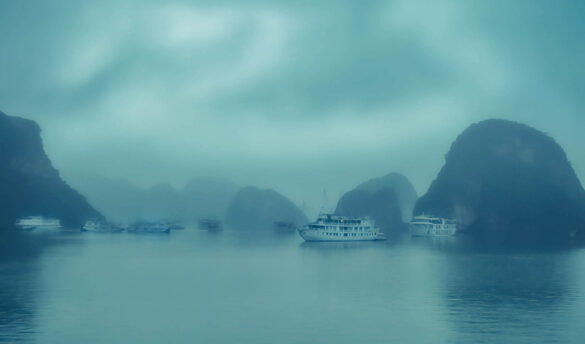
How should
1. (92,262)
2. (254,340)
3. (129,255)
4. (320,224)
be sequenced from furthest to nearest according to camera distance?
(320,224) < (129,255) < (92,262) < (254,340)

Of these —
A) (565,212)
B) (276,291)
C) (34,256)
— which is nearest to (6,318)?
(276,291)

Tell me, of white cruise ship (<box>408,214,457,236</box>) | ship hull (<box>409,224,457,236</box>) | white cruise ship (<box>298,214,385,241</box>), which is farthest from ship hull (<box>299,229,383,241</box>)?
white cruise ship (<box>408,214,457,236</box>)

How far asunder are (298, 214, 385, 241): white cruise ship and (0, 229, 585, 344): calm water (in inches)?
1819

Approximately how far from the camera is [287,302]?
40406 millimetres

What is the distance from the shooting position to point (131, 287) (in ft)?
154

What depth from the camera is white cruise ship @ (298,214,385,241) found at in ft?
376

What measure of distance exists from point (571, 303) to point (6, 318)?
110ft

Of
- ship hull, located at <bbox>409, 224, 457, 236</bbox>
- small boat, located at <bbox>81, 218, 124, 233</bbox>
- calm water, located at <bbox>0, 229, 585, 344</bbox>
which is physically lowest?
calm water, located at <bbox>0, 229, 585, 344</bbox>

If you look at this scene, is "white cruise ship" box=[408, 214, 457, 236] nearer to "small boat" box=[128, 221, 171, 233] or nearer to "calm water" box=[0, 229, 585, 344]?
"small boat" box=[128, 221, 171, 233]

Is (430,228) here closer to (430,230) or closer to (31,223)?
(430,230)

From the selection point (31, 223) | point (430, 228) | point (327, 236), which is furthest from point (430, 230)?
point (31, 223)

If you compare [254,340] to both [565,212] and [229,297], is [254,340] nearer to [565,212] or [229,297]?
[229,297]

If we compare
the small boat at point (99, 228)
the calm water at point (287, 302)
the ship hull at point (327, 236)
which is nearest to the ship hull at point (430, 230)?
the ship hull at point (327, 236)

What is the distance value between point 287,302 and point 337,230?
247ft
